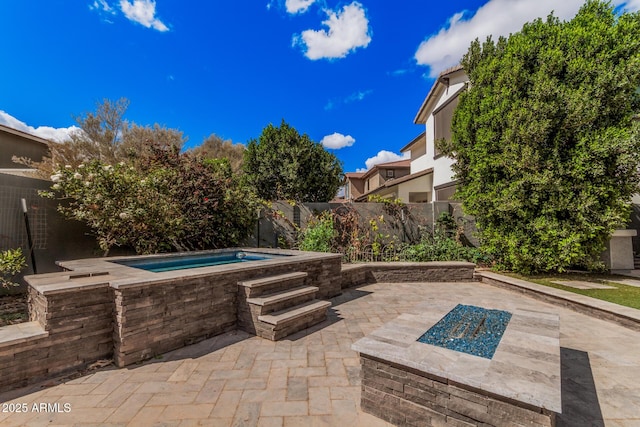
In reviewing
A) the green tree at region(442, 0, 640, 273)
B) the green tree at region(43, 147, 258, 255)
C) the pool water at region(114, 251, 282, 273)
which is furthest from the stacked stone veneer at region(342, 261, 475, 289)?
the green tree at region(43, 147, 258, 255)

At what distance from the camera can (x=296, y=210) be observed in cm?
956

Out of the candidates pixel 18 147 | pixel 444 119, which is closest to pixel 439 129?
pixel 444 119

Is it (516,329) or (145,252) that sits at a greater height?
(145,252)

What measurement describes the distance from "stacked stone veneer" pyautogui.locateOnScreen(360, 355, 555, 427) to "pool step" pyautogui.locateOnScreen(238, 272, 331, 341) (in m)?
1.83

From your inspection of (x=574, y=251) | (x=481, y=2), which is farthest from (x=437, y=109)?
(x=574, y=251)

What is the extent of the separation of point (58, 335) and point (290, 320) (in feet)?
8.71

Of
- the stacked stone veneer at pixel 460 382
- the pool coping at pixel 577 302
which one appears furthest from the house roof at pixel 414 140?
the stacked stone veneer at pixel 460 382

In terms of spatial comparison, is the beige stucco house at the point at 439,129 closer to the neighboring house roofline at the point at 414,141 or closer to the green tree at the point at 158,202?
the neighboring house roofline at the point at 414,141

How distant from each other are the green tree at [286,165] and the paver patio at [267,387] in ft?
43.1

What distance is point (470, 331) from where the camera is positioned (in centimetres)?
307

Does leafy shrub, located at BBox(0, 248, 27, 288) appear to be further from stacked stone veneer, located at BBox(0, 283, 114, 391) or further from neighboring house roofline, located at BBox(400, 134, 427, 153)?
neighboring house roofline, located at BBox(400, 134, 427, 153)

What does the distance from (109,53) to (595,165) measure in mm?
16376

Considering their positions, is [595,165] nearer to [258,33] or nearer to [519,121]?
[519,121]

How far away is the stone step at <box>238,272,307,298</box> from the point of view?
4.26m
